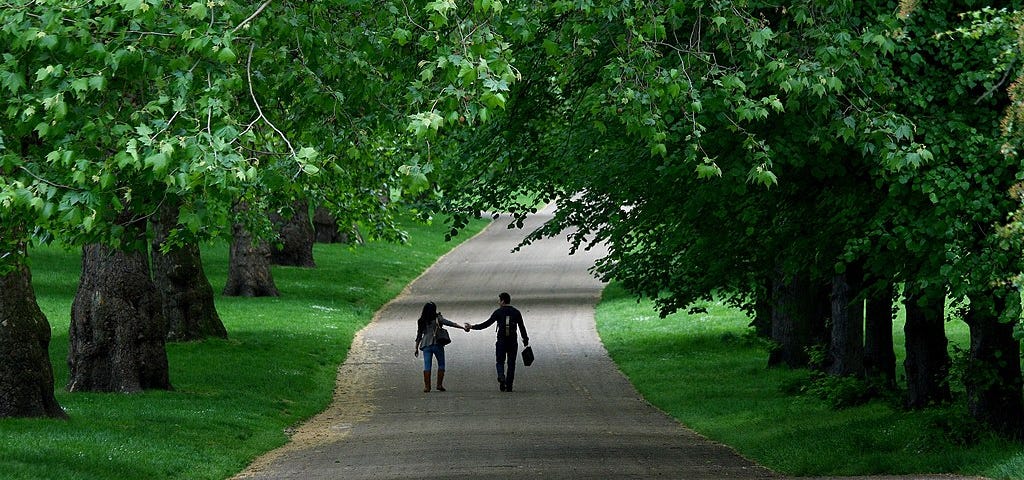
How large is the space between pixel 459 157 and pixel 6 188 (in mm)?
10171

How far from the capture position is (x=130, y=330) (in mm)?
20328

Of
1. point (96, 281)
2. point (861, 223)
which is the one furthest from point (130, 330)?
point (861, 223)

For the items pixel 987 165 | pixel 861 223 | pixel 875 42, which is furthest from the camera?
pixel 861 223

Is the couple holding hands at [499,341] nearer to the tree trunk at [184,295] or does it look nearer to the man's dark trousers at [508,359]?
the man's dark trousers at [508,359]

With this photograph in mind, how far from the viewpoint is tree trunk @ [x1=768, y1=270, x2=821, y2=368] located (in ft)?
80.9

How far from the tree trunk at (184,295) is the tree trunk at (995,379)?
15440mm

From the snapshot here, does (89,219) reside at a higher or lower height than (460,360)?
higher

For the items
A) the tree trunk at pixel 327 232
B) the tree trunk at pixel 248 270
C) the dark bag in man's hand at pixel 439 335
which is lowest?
the dark bag in man's hand at pixel 439 335

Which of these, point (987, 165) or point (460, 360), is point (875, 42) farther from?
point (460, 360)

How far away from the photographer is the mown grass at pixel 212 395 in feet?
47.1

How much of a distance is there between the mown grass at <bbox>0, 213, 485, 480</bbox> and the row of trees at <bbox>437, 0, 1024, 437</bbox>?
4.88 metres

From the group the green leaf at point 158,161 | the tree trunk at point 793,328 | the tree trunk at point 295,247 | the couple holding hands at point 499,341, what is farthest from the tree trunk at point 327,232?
the green leaf at point 158,161

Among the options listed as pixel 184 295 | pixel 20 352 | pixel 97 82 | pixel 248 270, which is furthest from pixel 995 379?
pixel 248 270

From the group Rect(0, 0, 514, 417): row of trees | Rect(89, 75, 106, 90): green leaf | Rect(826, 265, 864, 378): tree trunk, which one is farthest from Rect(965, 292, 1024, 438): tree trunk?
Rect(89, 75, 106, 90): green leaf
